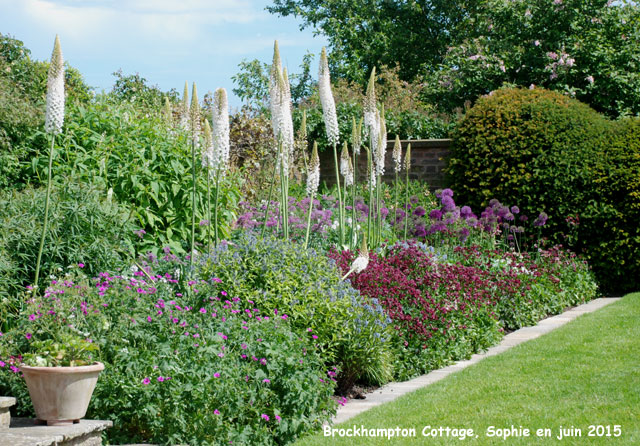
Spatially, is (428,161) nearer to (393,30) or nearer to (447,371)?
(447,371)

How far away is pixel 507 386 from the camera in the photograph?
523 centimetres

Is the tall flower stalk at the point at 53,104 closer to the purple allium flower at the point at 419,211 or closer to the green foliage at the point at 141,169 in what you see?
the green foliage at the point at 141,169

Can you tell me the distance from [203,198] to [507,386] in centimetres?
366

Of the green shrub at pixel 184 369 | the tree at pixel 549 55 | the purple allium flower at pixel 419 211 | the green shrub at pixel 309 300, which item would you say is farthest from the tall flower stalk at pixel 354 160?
the tree at pixel 549 55

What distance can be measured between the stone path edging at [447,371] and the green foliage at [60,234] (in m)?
2.16

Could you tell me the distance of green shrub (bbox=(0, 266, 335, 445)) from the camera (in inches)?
156

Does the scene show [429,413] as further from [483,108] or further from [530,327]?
[483,108]

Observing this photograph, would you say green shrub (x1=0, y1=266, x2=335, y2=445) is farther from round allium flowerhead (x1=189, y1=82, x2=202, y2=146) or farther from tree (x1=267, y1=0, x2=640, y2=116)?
tree (x1=267, y1=0, x2=640, y2=116)

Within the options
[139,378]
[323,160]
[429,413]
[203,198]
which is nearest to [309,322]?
[429,413]

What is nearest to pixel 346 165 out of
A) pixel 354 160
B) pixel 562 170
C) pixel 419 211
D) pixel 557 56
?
pixel 354 160

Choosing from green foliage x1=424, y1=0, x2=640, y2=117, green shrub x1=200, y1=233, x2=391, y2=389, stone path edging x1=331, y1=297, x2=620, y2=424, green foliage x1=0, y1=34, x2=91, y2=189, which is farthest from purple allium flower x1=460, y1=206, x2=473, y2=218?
green foliage x1=424, y1=0, x2=640, y2=117

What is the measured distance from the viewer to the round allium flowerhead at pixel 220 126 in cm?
570

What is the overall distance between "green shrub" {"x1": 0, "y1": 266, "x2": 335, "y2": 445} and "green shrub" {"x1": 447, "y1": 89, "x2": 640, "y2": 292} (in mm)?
7174

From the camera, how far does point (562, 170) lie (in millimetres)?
10930
